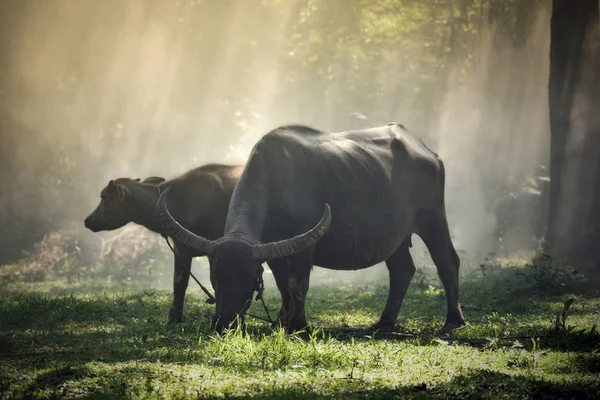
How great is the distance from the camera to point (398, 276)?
38.6 ft

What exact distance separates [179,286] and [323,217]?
3601mm

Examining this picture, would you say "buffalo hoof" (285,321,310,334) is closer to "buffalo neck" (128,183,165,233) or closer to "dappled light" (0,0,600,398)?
"dappled light" (0,0,600,398)

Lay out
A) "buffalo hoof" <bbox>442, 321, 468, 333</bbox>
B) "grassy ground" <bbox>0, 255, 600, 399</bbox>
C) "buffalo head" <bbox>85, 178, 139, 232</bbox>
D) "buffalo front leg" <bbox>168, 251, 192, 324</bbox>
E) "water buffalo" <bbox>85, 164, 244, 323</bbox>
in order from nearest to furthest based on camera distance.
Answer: "grassy ground" <bbox>0, 255, 600, 399</bbox> → "buffalo hoof" <bbox>442, 321, 468, 333</bbox> → "buffalo front leg" <bbox>168, 251, 192, 324</bbox> → "water buffalo" <bbox>85, 164, 244, 323</bbox> → "buffalo head" <bbox>85, 178, 139, 232</bbox>

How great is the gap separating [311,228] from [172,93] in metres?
29.5

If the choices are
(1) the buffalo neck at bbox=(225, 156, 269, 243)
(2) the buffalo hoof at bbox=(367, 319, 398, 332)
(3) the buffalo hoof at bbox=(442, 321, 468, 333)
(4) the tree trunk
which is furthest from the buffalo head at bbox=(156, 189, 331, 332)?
(4) the tree trunk

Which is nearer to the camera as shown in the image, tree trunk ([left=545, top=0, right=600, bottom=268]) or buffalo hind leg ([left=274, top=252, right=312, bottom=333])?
buffalo hind leg ([left=274, top=252, right=312, bottom=333])

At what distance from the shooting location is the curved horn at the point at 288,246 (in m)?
8.76

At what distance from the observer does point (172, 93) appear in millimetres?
37594

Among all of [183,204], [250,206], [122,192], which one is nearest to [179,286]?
[183,204]

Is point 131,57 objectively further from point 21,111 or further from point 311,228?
point 311,228

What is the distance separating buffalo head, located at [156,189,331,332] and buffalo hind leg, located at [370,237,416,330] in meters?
2.78

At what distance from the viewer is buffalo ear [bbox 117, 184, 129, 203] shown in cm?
1288

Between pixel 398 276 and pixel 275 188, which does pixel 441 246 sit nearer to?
pixel 398 276

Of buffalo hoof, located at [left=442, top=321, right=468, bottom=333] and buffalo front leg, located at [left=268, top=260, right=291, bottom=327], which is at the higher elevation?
buffalo front leg, located at [left=268, top=260, right=291, bottom=327]
